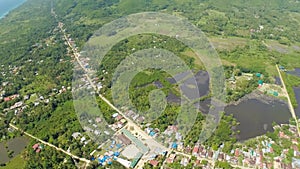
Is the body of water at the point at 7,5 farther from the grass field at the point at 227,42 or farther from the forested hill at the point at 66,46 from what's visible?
the grass field at the point at 227,42

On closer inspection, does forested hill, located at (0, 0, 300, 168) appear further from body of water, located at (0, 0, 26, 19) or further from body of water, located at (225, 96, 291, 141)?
body of water, located at (0, 0, 26, 19)

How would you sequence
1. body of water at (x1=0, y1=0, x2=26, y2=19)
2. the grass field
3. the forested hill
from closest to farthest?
the forested hill, the grass field, body of water at (x1=0, y1=0, x2=26, y2=19)

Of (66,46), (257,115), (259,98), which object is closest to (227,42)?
(259,98)

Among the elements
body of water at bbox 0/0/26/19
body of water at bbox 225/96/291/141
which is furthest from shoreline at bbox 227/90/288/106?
body of water at bbox 0/0/26/19

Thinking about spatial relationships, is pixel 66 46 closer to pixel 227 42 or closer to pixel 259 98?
pixel 227 42

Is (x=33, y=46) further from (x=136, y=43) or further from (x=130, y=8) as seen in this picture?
(x=130, y=8)

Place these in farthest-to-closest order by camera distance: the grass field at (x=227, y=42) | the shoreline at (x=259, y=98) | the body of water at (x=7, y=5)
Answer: the body of water at (x=7, y=5) < the grass field at (x=227, y=42) < the shoreline at (x=259, y=98)

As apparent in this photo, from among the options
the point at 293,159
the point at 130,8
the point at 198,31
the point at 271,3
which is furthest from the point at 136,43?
the point at 271,3

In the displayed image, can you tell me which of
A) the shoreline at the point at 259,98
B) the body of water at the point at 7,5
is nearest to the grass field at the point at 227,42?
the shoreline at the point at 259,98
